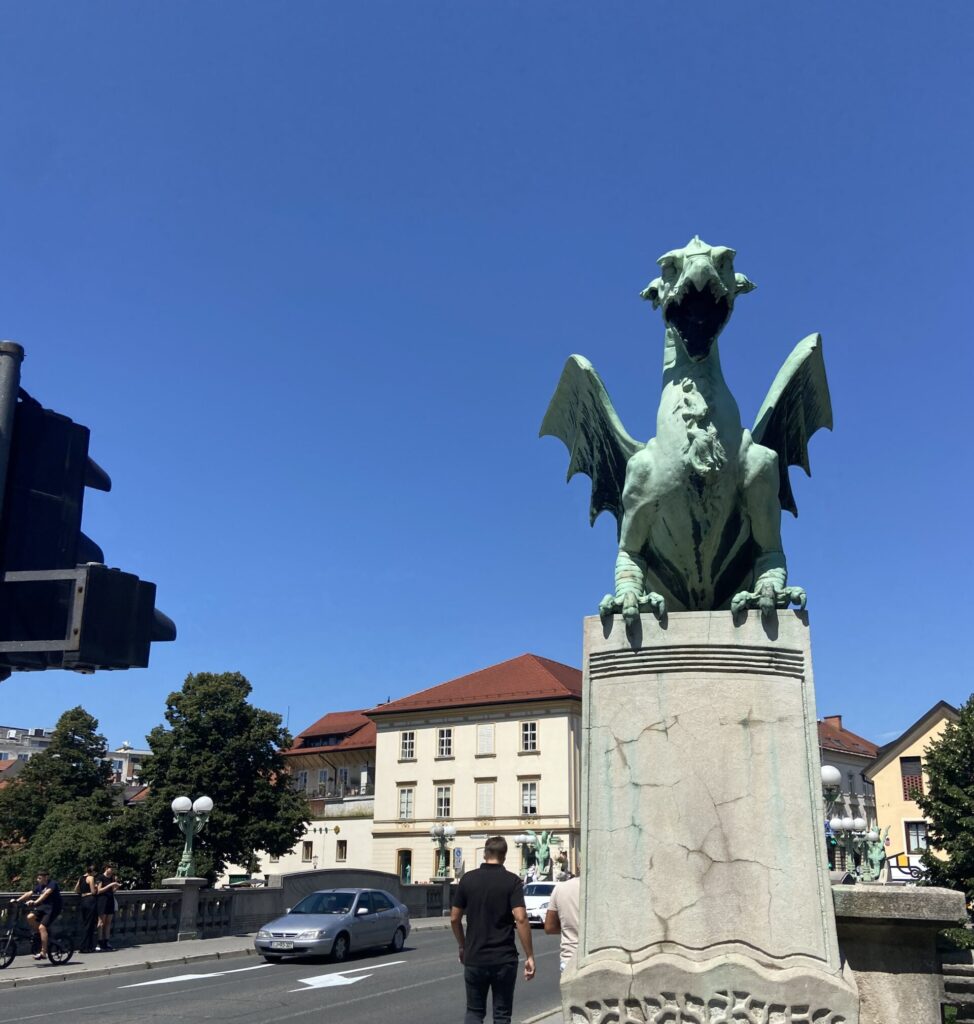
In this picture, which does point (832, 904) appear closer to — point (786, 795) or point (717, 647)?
point (786, 795)

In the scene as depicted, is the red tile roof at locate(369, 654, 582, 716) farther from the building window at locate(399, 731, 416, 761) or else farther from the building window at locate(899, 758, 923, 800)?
the building window at locate(899, 758, 923, 800)

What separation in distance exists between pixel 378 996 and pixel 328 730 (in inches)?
2273

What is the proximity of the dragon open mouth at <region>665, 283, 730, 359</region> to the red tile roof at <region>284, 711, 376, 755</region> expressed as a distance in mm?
60956

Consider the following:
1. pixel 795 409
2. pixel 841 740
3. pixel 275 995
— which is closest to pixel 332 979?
pixel 275 995

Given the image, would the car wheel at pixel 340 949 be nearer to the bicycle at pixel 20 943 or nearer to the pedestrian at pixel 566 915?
the bicycle at pixel 20 943

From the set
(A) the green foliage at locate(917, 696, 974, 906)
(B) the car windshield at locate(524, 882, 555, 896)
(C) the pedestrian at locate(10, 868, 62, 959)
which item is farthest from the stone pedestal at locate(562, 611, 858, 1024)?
(A) the green foliage at locate(917, 696, 974, 906)

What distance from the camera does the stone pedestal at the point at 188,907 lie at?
23.8 meters

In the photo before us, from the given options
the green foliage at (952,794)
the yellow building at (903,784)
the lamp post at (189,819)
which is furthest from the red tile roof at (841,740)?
the lamp post at (189,819)

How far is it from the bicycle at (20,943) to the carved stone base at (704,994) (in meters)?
16.2

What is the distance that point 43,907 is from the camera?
1827cm

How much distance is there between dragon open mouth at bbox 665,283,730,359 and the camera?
5949mm

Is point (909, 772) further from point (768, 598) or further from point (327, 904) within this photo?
point (768, 598)

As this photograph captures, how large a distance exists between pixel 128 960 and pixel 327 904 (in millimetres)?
3923

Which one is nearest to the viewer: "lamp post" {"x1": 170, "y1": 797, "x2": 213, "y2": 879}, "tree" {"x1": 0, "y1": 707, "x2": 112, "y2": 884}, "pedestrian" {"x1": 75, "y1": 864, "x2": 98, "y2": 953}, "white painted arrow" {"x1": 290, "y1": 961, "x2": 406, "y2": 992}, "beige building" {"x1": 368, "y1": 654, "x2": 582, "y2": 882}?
"white painted arrow" {"x1": 290, "y1": 961, "x2": 406, "y2": 992}
